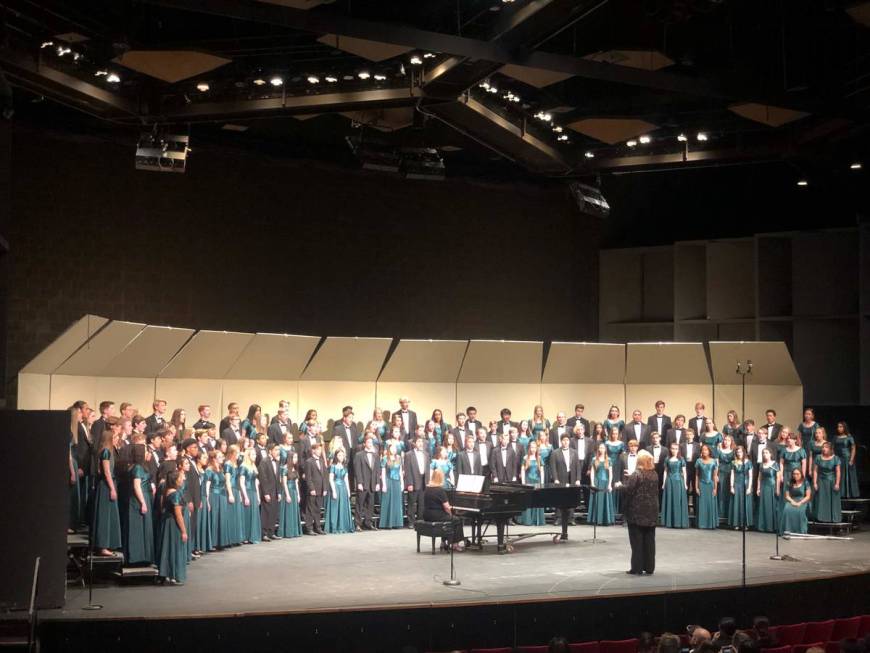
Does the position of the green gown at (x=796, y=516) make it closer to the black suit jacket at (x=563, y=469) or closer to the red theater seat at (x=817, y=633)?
the black suit jacket at (x=563, y=469)

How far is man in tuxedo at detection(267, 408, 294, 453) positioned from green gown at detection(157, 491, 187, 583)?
417 centimetres

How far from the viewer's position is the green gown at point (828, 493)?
50.4 feet

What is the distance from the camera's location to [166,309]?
17.6 metres

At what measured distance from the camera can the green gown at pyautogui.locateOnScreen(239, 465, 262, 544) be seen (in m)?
13.9

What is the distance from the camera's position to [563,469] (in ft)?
54.2

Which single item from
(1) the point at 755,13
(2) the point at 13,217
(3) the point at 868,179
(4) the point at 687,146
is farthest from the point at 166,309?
(3) the point at 868,179

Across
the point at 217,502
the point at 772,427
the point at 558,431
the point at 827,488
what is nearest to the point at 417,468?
the point at 558,431

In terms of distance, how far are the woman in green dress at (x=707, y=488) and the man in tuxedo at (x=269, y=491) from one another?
672 centimetres

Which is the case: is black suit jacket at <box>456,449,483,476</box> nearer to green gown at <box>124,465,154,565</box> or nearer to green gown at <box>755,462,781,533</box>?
green gown at <box>755,462,781,533</box>

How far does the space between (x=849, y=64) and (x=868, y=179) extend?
18.6 ft

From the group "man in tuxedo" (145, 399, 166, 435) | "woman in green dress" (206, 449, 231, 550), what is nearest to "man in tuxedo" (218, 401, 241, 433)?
"man in tuxedo" (145, 399, 166, 435)

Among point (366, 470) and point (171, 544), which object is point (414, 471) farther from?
point (171, 544)

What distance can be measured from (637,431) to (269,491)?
644 cm

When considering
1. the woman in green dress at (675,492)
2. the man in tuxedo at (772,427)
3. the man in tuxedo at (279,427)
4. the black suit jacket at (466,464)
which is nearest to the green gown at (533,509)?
the black suit jacket at (466,464)
